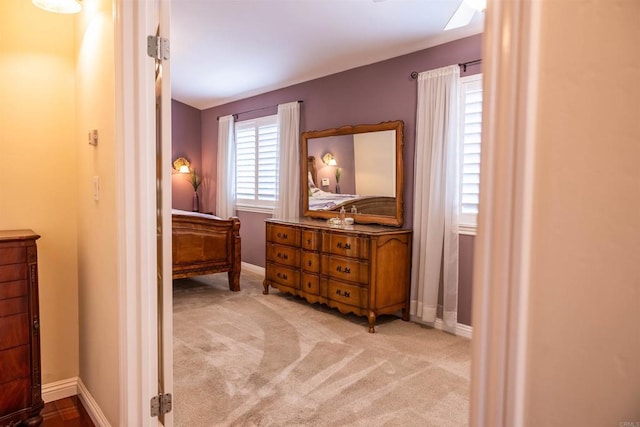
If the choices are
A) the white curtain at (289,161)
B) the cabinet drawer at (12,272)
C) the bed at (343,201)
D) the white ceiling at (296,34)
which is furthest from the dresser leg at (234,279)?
the cabinet drawer at (12,272)

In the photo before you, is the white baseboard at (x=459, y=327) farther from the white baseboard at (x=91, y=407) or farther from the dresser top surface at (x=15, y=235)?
the dresser top surface at (x=15, y=235)

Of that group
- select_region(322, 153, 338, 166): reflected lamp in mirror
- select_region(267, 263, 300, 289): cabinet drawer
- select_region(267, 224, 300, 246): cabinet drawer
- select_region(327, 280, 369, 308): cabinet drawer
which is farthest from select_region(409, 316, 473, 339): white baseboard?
select_region(322, 153, 338, 166): reflected lamp in mirror

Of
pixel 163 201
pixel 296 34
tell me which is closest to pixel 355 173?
pixel 296 34

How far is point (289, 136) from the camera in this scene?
528 centimetres

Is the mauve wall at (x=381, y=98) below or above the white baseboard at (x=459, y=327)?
above

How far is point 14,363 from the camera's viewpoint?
1.97 metres

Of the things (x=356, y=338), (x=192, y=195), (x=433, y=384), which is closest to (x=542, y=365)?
(x=433, y=384)

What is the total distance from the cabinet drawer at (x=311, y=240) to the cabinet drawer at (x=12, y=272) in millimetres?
2560

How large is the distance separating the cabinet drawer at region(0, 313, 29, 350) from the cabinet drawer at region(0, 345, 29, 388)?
3cm

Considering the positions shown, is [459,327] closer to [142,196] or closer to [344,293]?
[344,293]

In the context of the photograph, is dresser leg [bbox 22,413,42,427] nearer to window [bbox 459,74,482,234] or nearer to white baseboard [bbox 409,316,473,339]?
white baseboard [bbox 409,316,473,339]

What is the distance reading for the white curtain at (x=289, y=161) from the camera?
521 centimetres

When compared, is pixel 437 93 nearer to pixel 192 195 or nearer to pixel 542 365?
pixel 542 365

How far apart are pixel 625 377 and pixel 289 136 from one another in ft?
16.2
